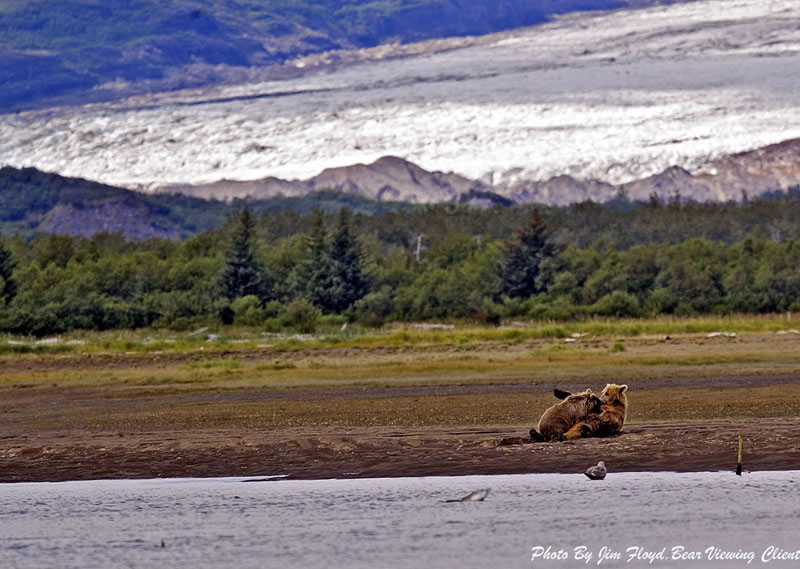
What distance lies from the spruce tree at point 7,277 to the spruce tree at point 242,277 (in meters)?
9.55

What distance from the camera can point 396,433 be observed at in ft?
66.1

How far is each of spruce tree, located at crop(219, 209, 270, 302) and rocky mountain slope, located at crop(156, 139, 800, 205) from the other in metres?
53.1

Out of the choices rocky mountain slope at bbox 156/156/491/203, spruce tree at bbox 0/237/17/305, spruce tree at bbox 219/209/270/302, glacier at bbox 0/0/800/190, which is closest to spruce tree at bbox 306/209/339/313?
spruce tree at bbox 219/209/270/302

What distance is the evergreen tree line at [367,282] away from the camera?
196ft

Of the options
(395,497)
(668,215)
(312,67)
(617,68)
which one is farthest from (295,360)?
(312,67)

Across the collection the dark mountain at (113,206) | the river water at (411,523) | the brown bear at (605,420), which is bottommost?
the river water at (411,523)

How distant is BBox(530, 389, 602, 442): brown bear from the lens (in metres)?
17.3

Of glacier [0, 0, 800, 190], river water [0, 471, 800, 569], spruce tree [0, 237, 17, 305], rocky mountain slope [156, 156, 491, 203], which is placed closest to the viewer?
river water [0, 471, 800, 569]

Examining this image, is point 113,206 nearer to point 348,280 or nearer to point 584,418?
point 348,280

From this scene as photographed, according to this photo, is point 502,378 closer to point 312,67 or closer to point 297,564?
point 297,564

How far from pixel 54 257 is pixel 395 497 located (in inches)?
2427

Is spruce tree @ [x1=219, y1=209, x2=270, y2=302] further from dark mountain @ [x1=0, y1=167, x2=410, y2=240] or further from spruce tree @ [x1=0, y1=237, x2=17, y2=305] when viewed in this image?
dark mountain @ [x1=0, y1=167, x2=410, y2=240]

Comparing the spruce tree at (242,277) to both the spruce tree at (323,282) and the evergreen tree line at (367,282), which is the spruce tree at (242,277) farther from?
the spruce tree at (323,282)

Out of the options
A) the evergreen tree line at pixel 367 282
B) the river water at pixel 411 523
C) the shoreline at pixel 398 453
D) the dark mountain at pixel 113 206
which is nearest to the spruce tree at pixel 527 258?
the evergreen tree line at pixel 367 282
